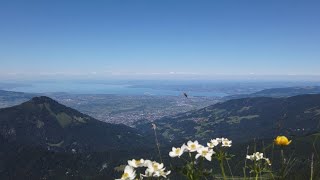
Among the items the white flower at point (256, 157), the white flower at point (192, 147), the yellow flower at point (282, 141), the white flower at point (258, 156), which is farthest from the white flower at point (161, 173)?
the white flower at point (258, 156)

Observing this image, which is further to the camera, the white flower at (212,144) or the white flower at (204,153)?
the white flower at (212,144)

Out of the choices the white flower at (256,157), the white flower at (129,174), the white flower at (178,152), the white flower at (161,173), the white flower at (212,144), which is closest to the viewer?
the white flower at (129,174)

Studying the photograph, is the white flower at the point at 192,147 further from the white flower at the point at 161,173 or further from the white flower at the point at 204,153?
the white flower at the point at 161,173

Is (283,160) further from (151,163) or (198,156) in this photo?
(151,163)

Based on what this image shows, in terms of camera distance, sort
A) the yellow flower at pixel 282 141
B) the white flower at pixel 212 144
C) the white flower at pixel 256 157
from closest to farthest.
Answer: the yellow flower at pixel 282 141, the white flower at pixel 212 144, the white flower at pixel 256 157

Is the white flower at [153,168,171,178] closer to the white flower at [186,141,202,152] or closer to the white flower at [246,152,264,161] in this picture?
the white flower at [186,141,202,152]

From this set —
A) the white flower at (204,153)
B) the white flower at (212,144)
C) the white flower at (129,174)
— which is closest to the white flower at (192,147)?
the white flower at (204,153)

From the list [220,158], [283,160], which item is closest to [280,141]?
[283,160]

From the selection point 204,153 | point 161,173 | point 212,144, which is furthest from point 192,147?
point 212,144

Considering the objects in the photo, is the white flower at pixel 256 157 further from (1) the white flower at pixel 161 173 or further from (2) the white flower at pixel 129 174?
(2) the white flower at pixel 129 174

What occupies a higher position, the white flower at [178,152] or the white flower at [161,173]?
the white flower at [178,152]

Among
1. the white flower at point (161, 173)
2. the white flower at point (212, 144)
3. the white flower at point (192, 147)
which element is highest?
the white flower at point (192, 147)
